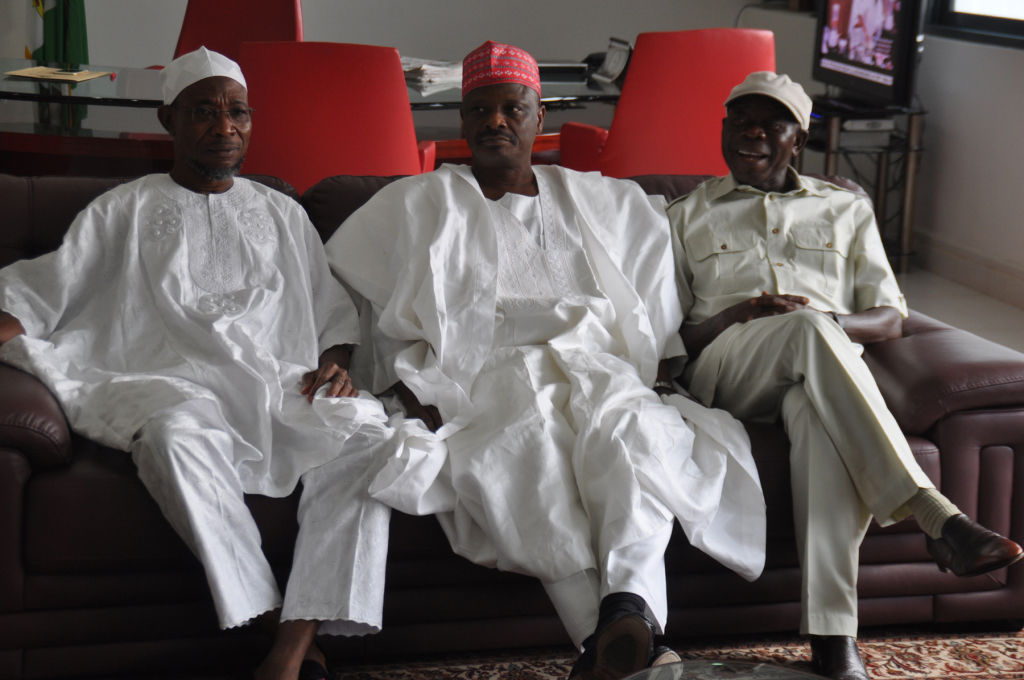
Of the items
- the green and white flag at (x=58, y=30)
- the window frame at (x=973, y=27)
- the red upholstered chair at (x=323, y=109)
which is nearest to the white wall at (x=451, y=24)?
the green and white flag at (x=58, y=30)

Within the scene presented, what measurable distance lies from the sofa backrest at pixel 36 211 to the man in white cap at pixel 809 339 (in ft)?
4.89

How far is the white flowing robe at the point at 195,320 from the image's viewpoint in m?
1.93

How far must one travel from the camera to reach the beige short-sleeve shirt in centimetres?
240

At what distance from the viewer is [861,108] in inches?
189

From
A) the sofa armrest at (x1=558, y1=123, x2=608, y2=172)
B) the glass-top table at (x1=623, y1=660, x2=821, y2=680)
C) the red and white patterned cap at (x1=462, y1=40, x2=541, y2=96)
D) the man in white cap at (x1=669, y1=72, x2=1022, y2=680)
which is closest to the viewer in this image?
the glass-top table at (x1=623, y1=660, x2=821, y2=680)

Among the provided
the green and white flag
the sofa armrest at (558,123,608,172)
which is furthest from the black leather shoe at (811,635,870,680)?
the green and white flag

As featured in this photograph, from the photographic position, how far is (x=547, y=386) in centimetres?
205

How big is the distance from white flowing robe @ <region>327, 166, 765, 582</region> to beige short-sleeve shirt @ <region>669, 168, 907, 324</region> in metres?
0.10

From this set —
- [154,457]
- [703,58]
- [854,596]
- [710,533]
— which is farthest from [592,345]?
[703,58]

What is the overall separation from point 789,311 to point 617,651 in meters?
0.95

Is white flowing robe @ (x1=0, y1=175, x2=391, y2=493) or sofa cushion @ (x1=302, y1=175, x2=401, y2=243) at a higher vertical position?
sofa cushion @ (x1=302, y1=175, x2=401, y2=243)

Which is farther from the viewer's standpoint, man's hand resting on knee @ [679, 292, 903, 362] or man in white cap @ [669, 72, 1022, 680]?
man's hand resting on knee @ [679, 292, 903, 362]

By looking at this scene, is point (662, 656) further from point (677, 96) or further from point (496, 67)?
point (677, 96)

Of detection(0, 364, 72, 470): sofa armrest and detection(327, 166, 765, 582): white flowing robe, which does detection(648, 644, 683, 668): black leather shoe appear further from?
detection(0, 364, 72, 470): sofa armrest
